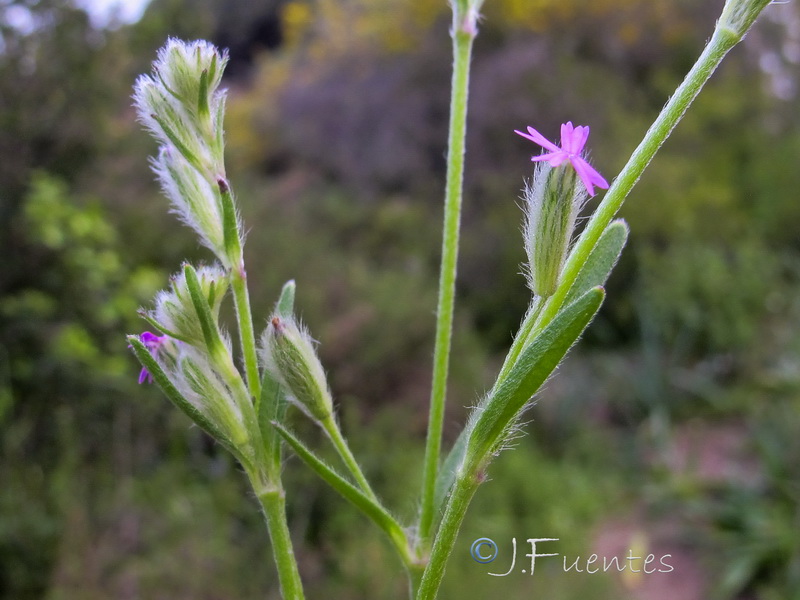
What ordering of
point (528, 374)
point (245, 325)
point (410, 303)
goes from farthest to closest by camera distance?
point (410, 303) → point (245, 325) → point (528, 374)

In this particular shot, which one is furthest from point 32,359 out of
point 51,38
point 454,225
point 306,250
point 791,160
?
point 791,160

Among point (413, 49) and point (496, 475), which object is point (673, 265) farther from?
point (413, 49)

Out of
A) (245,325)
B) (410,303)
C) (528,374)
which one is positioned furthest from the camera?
(410,303)

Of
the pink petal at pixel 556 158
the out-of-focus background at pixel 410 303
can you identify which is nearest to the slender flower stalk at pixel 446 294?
the pink petal at pixel 556 158

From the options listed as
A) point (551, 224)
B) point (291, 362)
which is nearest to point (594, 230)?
point (551, 224)

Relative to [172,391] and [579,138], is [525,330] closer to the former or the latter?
[579,138]

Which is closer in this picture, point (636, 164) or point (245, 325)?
point (636, 164)

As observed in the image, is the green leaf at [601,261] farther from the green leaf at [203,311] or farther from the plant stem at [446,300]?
the green leaf at [203,311]

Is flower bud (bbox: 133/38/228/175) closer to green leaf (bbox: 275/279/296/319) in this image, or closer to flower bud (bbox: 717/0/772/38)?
green leaf (bbox: 275/279/296/319)
